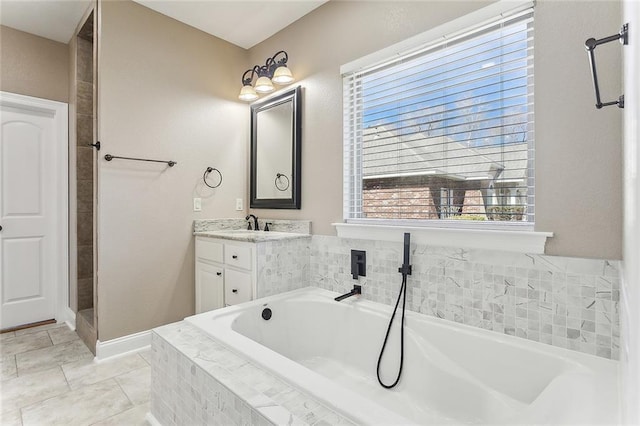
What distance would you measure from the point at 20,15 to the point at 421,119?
3.38m

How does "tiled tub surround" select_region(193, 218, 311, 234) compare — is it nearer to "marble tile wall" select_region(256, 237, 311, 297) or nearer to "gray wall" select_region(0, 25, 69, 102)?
"marble tile wall" select_region(256, 237, 311, 297)

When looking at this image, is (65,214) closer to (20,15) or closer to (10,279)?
(10,279)

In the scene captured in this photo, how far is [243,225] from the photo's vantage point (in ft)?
10.5

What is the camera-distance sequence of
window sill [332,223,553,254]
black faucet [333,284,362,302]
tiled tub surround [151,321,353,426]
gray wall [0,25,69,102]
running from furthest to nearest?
1. gray wall [0,25,69,102]
2. black faucet [333,284,362,302]
3. window sill [332,223,553,254]
4. tiled tub surround [151,321,353,426]

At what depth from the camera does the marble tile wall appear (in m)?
2.25

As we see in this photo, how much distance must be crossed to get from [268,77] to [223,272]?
1644 mm

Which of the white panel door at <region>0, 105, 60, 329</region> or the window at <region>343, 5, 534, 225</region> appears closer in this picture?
the window at <region>343, 5, 534, 225</region>

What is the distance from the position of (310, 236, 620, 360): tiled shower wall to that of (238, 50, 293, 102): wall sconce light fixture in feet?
4.93

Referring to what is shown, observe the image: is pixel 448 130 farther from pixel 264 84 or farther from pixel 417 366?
pixel 264 84

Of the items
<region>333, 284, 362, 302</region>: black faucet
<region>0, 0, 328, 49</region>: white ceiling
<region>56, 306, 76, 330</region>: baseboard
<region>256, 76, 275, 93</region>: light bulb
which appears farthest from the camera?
<region>56, 306, 76, 330</region>: baseboard

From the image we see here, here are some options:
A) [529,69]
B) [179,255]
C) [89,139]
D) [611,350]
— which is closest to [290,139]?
[179,255]

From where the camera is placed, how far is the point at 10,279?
3033mm

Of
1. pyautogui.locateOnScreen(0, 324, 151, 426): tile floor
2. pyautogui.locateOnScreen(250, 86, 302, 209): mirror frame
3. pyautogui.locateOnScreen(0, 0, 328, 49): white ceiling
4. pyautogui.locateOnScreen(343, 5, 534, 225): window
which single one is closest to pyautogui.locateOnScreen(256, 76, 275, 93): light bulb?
pyautogui.locateOnScreen(250, 86, 302, 209): mirror frame

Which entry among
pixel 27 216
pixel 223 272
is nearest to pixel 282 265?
pixel 223 272
